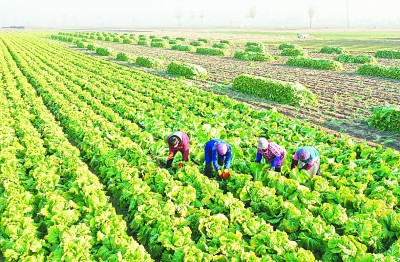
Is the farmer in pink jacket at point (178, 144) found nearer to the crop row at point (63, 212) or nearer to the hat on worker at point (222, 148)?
the hat on worker at point (222, 148)

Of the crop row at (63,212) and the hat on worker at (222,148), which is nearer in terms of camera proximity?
the crop row at (63,212)

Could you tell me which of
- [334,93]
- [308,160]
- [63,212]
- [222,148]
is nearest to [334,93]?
[334,93]

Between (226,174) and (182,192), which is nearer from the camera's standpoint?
(182,192)

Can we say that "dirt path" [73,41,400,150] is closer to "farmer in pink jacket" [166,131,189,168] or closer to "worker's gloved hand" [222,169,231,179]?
"worker's gloved hand" [222,169,231,179]

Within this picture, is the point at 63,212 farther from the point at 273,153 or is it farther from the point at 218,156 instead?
the point at 273,153

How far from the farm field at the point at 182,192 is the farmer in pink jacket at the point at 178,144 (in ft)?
1.57

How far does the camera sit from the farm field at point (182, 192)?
7055 millimetres

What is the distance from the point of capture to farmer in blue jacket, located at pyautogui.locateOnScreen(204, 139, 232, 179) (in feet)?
30.0

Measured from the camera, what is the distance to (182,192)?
28.9ft

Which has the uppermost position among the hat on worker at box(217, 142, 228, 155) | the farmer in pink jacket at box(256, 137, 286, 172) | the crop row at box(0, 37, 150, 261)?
the hat on worker at box(217, 142, 228, 155)

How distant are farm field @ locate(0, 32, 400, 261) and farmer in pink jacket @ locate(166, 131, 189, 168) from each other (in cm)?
48

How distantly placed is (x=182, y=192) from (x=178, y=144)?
61.8 inches

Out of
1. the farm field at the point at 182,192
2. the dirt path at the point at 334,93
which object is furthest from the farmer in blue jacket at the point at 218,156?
the dirt path at the point at 334,93

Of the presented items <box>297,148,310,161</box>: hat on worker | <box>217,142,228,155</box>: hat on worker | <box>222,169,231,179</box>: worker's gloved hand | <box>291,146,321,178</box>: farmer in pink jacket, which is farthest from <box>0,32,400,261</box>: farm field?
<box>217,142,228,155</box>: hat on worker
